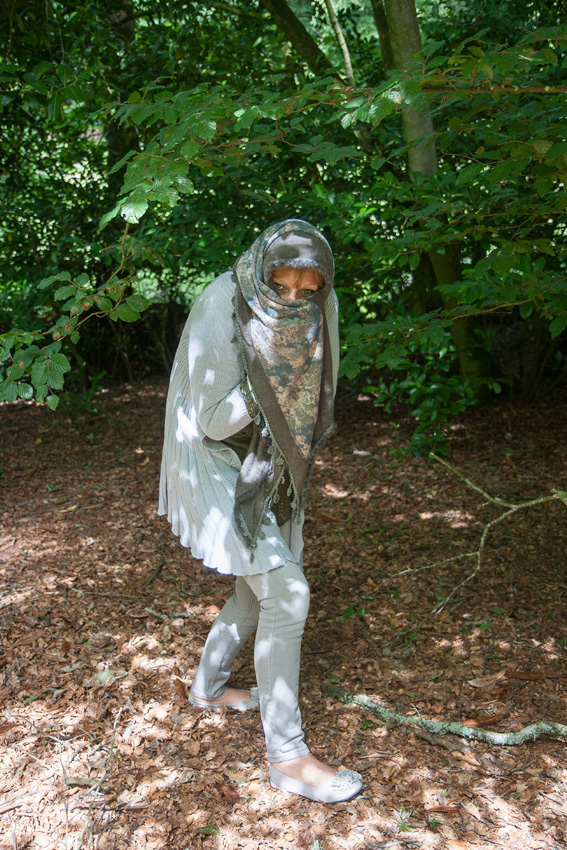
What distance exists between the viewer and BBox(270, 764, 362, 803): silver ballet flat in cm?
229

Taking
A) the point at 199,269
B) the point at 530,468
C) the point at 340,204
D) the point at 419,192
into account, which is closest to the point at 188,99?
the point at 419,192

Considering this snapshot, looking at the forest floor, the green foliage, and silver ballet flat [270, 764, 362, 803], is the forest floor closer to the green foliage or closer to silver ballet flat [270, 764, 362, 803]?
silver ballet flat [270, 764, 362, 803]

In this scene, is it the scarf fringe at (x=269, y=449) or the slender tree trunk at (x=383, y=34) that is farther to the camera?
the slender tree trunk at (x=383, y=34)

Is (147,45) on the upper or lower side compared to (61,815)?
upper

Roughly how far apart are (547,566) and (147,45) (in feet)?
16.9

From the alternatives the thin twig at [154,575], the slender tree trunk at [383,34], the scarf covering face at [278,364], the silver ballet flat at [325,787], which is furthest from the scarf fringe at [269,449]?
the slender tree trunk at [383,34]

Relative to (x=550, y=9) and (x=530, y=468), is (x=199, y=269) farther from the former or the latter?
(x=550, y=9)

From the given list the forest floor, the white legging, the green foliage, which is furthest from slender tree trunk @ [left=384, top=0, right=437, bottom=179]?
the white legging

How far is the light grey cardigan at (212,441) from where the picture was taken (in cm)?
217

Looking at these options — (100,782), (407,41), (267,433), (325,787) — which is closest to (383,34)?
(407,41)

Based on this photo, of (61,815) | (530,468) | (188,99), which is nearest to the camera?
(61,815)

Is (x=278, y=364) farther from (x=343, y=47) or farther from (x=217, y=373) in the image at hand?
(x=343, y=47)

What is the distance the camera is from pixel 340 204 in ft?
14.9

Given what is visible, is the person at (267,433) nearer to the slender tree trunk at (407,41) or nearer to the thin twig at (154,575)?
the thin twig at (154,575)
